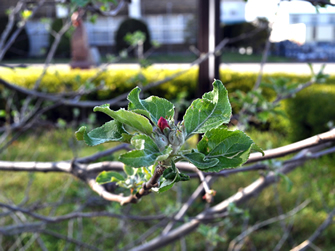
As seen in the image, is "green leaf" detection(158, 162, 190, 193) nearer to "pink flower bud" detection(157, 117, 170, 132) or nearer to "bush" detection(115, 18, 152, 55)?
"pink flower bud" detection(157, 117, 170, 132)

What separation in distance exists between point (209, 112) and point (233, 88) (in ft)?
18.9

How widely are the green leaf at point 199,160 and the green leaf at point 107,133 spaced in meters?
0.10

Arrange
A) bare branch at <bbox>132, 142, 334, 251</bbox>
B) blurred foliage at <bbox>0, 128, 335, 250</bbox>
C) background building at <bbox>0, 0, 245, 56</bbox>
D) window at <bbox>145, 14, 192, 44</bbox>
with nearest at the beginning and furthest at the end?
bare branch at <bbox>132, 142, 334, 251</bbox>
blurred foliage at <bbox>0, 128, 335, 250</bbox>
background building at <bbox>0, 0, 245, 56</bbox>
window at <bbox>145, 14, 192, 44</bbox>

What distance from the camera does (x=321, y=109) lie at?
490 cm

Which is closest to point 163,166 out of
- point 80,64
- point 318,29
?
point 80,64

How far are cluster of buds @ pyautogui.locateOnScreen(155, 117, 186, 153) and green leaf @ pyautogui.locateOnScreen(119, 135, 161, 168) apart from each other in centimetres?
3

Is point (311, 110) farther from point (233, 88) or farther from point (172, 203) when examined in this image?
point (172, 203)

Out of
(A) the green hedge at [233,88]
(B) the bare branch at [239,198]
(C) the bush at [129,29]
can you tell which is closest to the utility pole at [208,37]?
(A) the green hedge at [233,88]

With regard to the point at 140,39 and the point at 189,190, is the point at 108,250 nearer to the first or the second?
the point at 189,190

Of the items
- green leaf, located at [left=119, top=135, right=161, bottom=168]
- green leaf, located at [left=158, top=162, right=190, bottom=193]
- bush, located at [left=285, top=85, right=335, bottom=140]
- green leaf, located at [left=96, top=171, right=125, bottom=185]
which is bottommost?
bush, located at [left=285, top=85, right=335, bottom=140]

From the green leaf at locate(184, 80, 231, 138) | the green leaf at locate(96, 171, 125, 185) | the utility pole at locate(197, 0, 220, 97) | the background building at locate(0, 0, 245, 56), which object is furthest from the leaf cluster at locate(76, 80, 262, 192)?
the background building at locate(0, 0, 245, 56)

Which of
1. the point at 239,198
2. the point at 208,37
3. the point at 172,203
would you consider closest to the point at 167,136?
the point at 239,198

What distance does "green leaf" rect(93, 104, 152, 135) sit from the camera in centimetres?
47

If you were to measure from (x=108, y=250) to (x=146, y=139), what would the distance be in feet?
9.48
